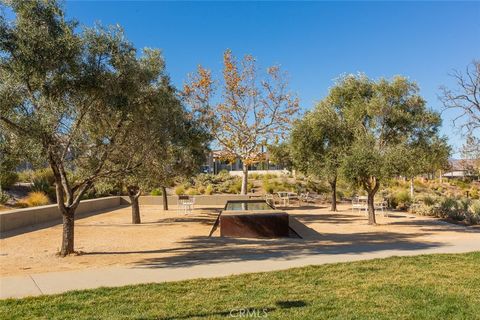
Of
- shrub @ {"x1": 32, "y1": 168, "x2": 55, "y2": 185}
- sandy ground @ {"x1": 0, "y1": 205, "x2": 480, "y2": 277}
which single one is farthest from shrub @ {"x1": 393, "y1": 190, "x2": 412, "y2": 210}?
shrub @ {"x1": 32, "y1": 168, "x2": 55, "y2": 185}

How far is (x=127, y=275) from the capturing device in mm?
8234

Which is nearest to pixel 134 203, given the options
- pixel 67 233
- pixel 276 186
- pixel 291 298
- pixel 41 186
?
pixel 67 233

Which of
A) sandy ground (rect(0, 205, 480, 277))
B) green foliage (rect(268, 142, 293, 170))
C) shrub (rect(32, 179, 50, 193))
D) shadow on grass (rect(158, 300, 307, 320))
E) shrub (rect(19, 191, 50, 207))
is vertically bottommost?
shadow on grass (rect(158, 300, 307, 320))

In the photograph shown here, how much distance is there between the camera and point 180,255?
10648 millimetres

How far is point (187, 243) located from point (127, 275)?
183 inches

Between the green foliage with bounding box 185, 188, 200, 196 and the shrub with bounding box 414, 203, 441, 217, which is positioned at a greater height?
the green foliage with bounding box 185, 188, 200, 196

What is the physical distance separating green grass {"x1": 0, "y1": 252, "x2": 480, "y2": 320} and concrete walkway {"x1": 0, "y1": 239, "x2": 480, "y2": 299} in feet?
1.54

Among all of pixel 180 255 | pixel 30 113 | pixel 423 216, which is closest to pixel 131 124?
pixel 30 113

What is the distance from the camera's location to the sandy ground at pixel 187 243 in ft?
32.5

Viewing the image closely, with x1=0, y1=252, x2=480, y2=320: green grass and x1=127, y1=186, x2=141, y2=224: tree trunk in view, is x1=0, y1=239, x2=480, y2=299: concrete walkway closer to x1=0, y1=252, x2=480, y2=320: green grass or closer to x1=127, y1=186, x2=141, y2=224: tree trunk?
x1=0, y1=252, x2=480, y2=320: green grass

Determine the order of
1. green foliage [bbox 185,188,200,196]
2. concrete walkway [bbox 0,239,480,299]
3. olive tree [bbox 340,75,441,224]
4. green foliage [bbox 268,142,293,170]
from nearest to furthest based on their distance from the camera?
concrete walkway [bbox 0,239,480,299] → olive tree [bbox 340,75,441,224] → green foliage [bbox 268,142,293,170] → green foliage [bbox 185,188,200,196]

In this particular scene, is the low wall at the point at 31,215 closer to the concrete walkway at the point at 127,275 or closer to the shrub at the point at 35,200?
the shrub at the point at 35,200

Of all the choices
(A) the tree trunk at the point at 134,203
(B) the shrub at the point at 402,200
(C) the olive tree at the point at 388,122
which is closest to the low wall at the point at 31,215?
(A) the tree trunk at the point at 134,203

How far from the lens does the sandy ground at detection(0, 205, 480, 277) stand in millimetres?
9906
